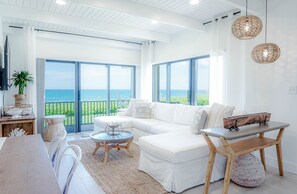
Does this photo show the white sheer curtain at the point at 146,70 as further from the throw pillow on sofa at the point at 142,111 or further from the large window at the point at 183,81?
the throw pillow on sofa at the point at 142,111

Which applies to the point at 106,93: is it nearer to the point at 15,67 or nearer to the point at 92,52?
the point at 92,52

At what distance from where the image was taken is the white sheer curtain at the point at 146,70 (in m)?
6.22

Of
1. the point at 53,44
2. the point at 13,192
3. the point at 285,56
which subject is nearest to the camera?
the point at 13,192

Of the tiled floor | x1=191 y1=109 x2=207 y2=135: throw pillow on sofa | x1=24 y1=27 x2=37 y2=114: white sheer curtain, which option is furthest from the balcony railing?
x1=191 y1=109 x2=207 y2=135: throw pillow on sofa

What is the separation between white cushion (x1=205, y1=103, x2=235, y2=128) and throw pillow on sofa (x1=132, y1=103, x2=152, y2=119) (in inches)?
83.7

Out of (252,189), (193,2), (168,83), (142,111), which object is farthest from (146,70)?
(252,189)

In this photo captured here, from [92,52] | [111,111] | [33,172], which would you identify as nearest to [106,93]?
[111,111]

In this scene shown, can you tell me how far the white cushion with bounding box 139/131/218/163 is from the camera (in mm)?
2428

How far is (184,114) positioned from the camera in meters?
4.27

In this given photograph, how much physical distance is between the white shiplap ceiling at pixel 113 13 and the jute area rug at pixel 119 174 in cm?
249

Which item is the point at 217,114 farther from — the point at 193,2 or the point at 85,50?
the point at 85,50

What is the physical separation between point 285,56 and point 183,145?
215 cm

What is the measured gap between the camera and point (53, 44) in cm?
521

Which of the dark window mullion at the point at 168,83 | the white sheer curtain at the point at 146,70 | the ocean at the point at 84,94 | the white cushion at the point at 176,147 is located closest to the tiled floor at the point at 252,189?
the white cushion at the point at 176,147
